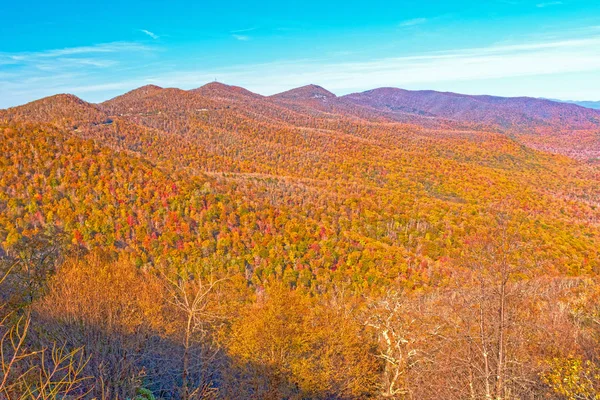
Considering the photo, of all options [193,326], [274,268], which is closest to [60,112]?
[274,268]

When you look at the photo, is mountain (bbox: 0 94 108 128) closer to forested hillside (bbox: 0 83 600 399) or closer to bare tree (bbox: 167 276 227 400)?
forested hillside (bbox: 0 83 600 399)

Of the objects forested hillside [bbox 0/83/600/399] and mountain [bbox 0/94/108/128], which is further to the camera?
mountain [bbox 0/94/108/128]

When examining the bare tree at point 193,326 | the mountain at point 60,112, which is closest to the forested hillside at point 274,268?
the bare tree at point 193,326

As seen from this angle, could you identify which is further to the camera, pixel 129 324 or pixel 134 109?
pixel 134 109

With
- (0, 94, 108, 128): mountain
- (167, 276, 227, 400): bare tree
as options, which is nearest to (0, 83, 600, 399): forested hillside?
(167, 276, 227, 400): bare tree

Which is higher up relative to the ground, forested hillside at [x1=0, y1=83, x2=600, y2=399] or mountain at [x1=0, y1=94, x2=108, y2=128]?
mountain at [x1=0, y1=94, x2=108, y2=128]

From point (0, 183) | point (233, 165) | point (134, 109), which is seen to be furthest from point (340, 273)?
point (134, 109)

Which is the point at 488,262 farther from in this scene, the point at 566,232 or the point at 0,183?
the point at 566,232

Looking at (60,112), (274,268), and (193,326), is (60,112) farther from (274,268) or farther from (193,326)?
(193,326)
